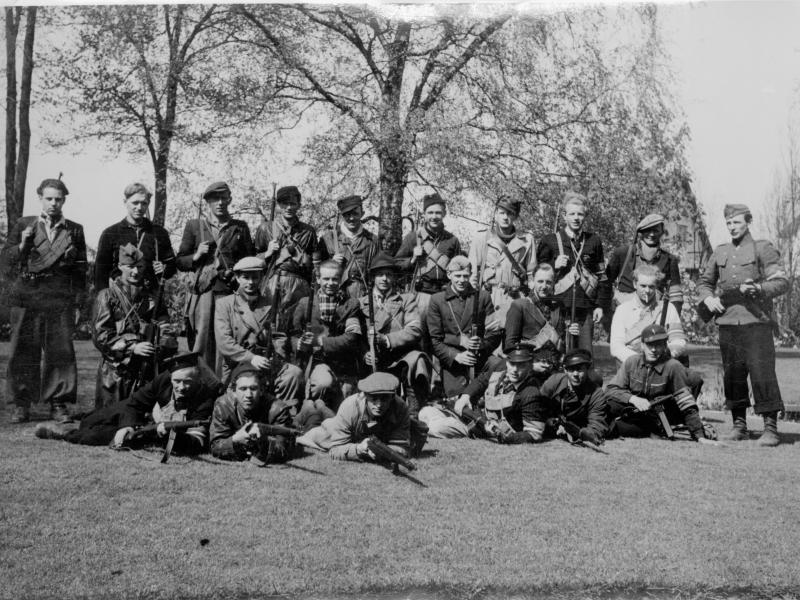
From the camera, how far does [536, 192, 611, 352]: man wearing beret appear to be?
A: 7.39 meters

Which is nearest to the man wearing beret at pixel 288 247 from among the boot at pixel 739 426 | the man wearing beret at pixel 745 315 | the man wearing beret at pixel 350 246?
the man wearing beret at pixel 350 246

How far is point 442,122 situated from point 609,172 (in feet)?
5.50

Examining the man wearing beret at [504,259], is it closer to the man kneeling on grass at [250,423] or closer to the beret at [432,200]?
the beret at [432,200]

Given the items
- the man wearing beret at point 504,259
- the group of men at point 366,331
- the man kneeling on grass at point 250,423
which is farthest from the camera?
the man wearing beret at point 504,259

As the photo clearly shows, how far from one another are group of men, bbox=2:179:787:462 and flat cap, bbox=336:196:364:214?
19 millimetres

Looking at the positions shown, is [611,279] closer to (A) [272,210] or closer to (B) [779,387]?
(B) [779,387]

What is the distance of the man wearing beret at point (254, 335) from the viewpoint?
6.52m

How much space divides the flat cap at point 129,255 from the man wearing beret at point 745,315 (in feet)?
15.5

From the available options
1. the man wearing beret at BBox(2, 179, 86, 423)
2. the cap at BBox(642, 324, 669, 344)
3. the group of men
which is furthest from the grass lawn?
the cap at BBox(642, 324, 669, 344)

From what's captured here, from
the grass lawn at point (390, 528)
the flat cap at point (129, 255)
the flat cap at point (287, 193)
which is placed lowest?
the grass lawn at point (390, 528)

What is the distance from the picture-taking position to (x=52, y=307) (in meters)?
6.54

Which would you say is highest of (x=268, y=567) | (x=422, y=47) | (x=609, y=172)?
(x=422, y=47)

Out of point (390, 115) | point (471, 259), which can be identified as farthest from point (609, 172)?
point (390, 115)

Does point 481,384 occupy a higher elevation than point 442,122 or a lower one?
lower
